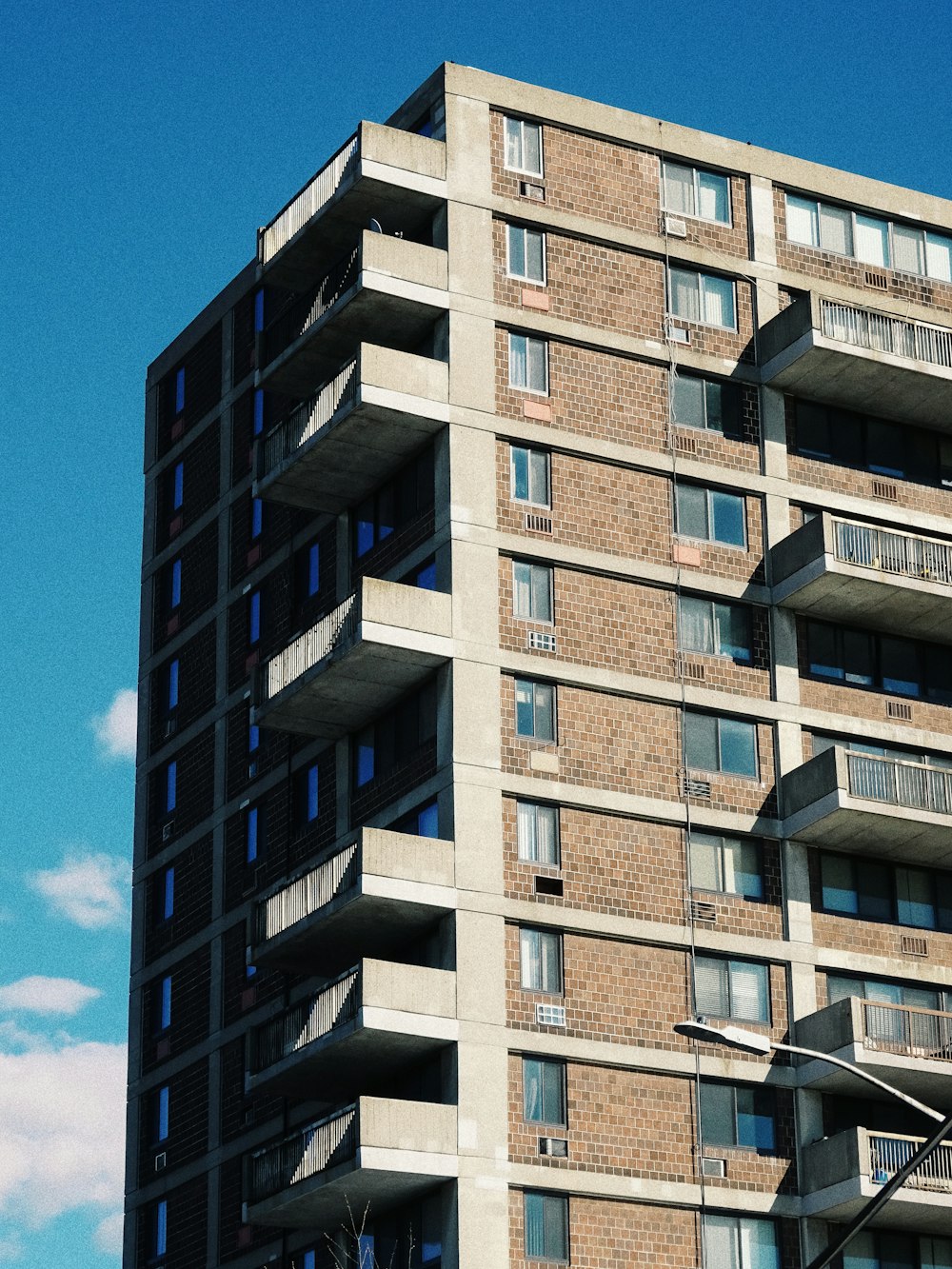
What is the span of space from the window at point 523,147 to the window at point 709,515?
8.34 metres

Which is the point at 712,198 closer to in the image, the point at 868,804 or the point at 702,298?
the point at 702,298

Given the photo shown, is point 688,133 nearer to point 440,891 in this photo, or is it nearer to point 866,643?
point 866,643

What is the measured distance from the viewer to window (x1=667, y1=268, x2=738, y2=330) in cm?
5997

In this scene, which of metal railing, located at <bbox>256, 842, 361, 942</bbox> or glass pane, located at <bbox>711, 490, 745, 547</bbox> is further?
glass pane, located at <bbox>711, 490, 745, 547</bbox>

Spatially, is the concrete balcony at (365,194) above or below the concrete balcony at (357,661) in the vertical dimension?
above

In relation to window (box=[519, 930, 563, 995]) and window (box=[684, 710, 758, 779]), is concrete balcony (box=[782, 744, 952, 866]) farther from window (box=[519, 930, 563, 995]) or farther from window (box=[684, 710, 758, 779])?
window (box=[519, 930, 563, 995])

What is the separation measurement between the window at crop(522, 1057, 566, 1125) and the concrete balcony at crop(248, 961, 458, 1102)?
1.93 m

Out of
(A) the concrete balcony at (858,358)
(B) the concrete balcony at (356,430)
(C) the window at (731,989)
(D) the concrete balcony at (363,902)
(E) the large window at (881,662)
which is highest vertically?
(A) the concrete balcony at (858,358)

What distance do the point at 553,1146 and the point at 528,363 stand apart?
17.7 m

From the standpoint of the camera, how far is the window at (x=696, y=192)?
60.8 m

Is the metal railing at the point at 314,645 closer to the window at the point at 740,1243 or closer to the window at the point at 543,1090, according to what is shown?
the window at the point at 543,1090

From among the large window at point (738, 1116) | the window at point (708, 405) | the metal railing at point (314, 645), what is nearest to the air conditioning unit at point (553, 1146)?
the large window at point (738, 1116)

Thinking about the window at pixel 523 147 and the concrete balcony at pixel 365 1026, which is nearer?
the concrete balcony at pixel 365 1026

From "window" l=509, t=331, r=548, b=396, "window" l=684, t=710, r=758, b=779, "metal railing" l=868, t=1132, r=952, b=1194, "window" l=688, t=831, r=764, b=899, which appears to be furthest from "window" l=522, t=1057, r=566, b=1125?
"window" l=509, t=331, r=548, b=396
